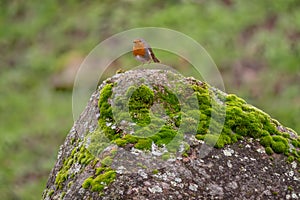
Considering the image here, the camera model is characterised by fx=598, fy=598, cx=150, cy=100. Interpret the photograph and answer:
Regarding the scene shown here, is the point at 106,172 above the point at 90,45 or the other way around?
the other way around

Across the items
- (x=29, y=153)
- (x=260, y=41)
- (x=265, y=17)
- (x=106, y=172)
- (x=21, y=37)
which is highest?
(x=21, y=37)

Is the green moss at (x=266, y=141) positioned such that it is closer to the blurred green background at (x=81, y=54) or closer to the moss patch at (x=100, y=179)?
the moss patch at (x=100, y=179)

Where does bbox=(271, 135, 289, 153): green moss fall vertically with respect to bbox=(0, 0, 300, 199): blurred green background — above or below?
below

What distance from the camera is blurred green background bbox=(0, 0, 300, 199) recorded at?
11.3 meters

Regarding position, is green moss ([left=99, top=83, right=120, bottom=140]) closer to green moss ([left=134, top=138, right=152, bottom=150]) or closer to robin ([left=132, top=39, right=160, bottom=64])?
green moss ([left=134, top=138, right=152, bottom=150])

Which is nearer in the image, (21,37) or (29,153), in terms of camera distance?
(29,153)

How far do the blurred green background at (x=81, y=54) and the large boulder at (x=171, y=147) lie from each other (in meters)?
5.60

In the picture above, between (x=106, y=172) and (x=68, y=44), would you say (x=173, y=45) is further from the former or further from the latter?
(x=106, y=172)

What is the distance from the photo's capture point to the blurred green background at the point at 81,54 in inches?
444

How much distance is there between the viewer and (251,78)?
12352mm

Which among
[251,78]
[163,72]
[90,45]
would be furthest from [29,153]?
[163,72]

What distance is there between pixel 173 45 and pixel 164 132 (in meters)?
8.56

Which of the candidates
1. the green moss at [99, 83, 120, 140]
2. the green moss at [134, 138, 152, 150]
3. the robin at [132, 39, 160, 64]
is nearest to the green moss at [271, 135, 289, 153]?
the green moss at [134, 138, 152, 150]

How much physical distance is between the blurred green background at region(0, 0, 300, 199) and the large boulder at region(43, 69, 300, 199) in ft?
18.4
